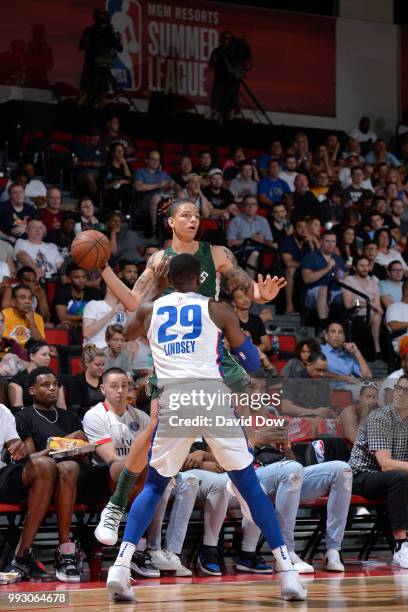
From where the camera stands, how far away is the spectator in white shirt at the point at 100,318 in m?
10.5

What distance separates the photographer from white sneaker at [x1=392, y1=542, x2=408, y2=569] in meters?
7.64

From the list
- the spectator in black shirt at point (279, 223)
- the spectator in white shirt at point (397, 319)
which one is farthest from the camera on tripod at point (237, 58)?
the spectator in white shirt at point (397, 319)

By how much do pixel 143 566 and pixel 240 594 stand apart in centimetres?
124

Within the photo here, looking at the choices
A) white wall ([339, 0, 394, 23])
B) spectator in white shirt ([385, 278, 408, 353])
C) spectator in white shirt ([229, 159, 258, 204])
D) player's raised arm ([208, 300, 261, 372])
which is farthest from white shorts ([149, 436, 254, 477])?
white wall ([339, 0, 394, 23])

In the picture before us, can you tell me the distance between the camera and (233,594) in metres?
6.12

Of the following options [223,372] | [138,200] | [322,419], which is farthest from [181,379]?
[138,200]

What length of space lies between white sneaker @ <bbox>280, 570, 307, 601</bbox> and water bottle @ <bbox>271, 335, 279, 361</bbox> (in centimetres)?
587

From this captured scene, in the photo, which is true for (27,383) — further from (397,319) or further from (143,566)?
(397,319)

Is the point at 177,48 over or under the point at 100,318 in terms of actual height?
over

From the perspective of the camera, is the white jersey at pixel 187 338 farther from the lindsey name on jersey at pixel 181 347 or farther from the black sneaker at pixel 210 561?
the black sneaker at pixel 210 561

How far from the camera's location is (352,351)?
1135 cm

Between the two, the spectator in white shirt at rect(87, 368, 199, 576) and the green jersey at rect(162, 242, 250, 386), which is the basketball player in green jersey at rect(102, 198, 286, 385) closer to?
the green jersey at rect(162, 242, 250, 386)

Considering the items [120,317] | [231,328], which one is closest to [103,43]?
[120,317]

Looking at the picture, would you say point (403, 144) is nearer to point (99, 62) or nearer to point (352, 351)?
point (99, 62)
